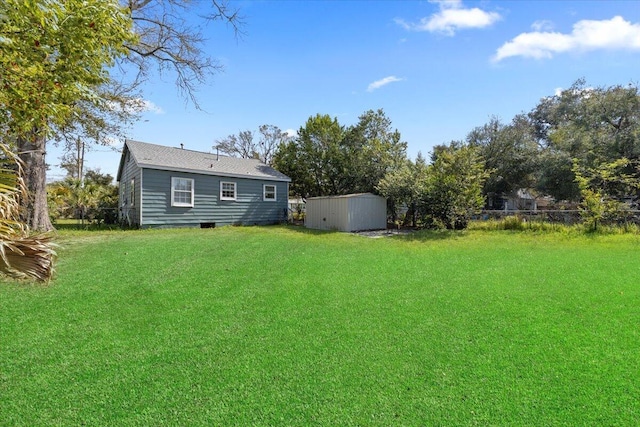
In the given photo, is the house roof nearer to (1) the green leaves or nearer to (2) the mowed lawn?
(2) the mowed lawn

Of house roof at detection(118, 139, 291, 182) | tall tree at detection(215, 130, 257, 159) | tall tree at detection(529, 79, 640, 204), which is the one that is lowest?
house roof at detection(118, 139, 291, 182)

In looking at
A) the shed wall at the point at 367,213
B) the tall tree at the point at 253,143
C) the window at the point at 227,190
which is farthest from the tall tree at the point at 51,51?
the tall tree at the point at 253,143

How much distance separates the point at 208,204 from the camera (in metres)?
13.5

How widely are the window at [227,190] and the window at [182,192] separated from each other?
4.67 feet

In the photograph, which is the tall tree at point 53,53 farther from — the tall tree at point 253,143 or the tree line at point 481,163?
the tall tree at point 253,143

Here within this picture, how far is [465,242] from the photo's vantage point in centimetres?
933

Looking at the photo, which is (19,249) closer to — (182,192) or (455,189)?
(182,192)

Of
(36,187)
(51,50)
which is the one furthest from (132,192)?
(51,50)

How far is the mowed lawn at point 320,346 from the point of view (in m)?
2.08

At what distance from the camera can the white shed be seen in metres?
12.6

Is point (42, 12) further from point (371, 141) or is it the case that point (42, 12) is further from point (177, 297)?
point (371, 141)

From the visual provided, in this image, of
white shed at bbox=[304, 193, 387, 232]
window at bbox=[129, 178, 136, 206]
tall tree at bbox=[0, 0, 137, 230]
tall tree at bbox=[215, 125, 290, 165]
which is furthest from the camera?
tall tree at bbox=[215, 125, 290, 165]

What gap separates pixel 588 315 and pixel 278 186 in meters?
13.9

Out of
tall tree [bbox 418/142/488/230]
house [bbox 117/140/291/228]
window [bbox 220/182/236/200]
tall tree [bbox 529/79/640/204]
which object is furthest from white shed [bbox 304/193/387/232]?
tall tree [bbox 529/79/640/204]
